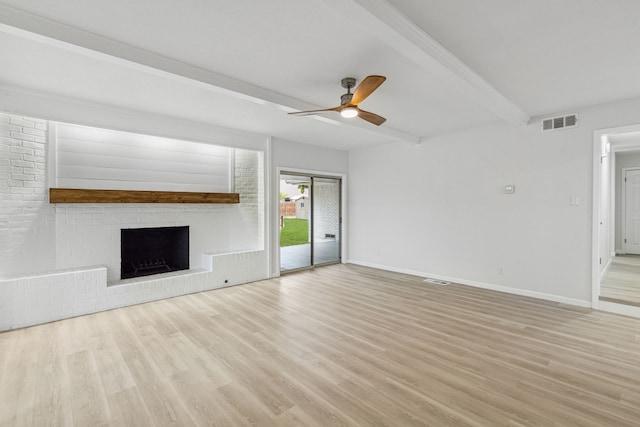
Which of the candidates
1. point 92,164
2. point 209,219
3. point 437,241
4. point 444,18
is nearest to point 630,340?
point 437,241

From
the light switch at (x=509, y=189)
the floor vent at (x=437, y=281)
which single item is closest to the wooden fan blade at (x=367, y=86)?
the light switch at (x=509, y=189)

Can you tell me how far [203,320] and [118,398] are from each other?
147 centimetres

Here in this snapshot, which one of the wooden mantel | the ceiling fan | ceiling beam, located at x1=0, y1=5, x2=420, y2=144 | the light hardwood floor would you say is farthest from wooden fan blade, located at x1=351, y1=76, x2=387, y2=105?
the wooden mantel

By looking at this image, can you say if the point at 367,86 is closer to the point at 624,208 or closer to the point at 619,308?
the point at 619,308

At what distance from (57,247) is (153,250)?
1.25 metres

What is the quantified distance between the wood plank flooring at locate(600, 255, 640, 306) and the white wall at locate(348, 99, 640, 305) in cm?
44

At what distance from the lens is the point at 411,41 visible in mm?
2209

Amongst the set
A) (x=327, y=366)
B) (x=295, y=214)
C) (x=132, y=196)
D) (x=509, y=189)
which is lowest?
(x=327, y=366)

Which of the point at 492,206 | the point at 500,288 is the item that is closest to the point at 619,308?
the point at 500,288

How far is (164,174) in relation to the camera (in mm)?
4805

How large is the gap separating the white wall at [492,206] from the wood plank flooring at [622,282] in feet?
1.45

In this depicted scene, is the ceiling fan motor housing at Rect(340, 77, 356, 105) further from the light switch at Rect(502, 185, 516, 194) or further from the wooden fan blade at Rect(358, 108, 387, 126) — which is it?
the light switch at Rect(502, 185, 516, 194)

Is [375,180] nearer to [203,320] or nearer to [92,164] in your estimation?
[203,320]

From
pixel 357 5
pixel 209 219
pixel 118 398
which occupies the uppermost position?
pixel 357 5
